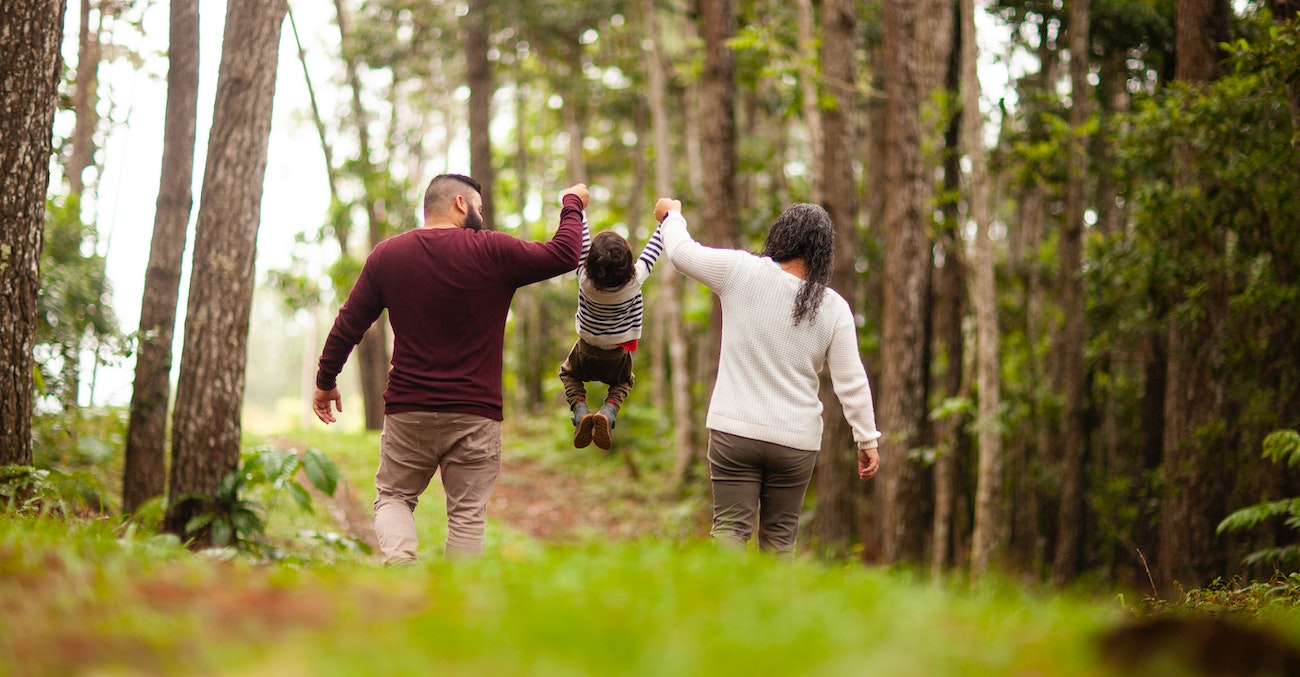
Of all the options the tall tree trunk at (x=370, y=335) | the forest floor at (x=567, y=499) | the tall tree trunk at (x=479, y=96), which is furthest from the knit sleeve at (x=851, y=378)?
the tall tree trunk at (x=370, y=335)

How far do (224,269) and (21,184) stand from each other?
5.53ft

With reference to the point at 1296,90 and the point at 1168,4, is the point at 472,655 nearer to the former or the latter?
the point at 1296,90

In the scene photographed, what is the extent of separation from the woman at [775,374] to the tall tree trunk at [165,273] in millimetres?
5736

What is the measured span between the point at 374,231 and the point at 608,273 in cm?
1728

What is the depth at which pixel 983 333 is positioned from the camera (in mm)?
12109

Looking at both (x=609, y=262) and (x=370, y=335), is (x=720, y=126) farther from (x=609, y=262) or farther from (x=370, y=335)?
(x=370, y=335)

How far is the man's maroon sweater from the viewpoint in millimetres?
5539

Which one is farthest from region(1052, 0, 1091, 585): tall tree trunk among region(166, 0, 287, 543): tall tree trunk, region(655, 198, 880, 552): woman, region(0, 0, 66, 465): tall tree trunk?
region(0, 0, 66, 465): tall tree trunk

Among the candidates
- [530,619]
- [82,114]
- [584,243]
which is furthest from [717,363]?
[82,114]

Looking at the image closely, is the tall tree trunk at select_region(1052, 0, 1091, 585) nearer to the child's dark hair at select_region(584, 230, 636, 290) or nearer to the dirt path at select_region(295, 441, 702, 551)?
the dirt path at select_region(295, 441, 702, 551)

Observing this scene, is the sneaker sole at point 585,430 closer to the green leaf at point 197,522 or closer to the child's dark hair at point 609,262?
the child's dark hair at point 609,262

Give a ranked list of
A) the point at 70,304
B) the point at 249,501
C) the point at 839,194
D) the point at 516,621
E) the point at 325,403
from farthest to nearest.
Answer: the point at 839,194 < the point at 70,304 < the point at 249,501 < the point at 325,403 < the point at 516,621

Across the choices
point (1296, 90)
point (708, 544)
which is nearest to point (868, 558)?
point (1296, 90)

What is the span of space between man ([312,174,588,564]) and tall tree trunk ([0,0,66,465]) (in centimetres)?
239
